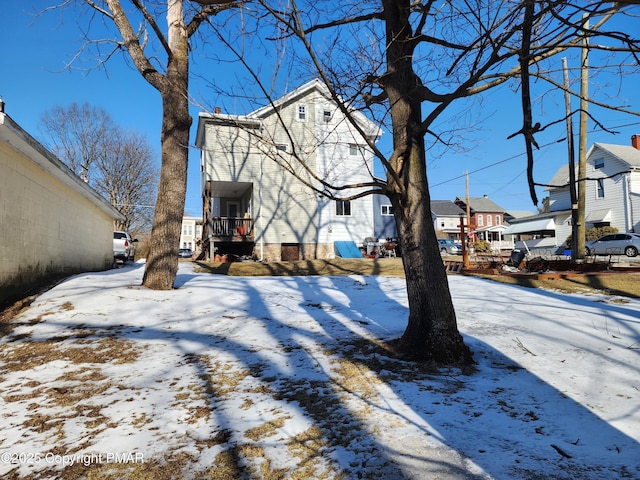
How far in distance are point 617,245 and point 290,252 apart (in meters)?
18.8

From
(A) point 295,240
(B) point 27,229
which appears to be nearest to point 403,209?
(B) point 27,229

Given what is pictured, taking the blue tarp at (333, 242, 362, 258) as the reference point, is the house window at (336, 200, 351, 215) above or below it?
above

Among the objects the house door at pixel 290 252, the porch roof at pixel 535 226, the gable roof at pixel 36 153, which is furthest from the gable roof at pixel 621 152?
the gable roof at pixel 36 153

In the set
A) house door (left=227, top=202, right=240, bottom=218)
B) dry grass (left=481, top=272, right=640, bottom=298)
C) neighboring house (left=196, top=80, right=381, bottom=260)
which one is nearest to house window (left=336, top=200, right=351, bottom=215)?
neighboring house (left=196, top=80, right=381, bottom=260)

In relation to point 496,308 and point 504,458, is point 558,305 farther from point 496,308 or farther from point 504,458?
point 504,458

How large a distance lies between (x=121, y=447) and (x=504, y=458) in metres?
2.25

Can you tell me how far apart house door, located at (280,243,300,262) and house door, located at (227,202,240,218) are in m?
5.15

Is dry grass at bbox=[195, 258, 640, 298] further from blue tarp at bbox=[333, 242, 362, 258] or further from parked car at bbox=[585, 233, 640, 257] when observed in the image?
parked car at bbox=[585, 233, 640, 257]

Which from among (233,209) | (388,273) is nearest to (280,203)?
(233,209)

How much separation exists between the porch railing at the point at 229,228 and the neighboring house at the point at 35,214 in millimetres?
8512

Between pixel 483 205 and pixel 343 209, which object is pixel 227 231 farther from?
pixel 483 205

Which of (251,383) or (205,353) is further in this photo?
(205,353)

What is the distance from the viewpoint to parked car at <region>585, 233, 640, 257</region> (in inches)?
827

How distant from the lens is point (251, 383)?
3322mm
